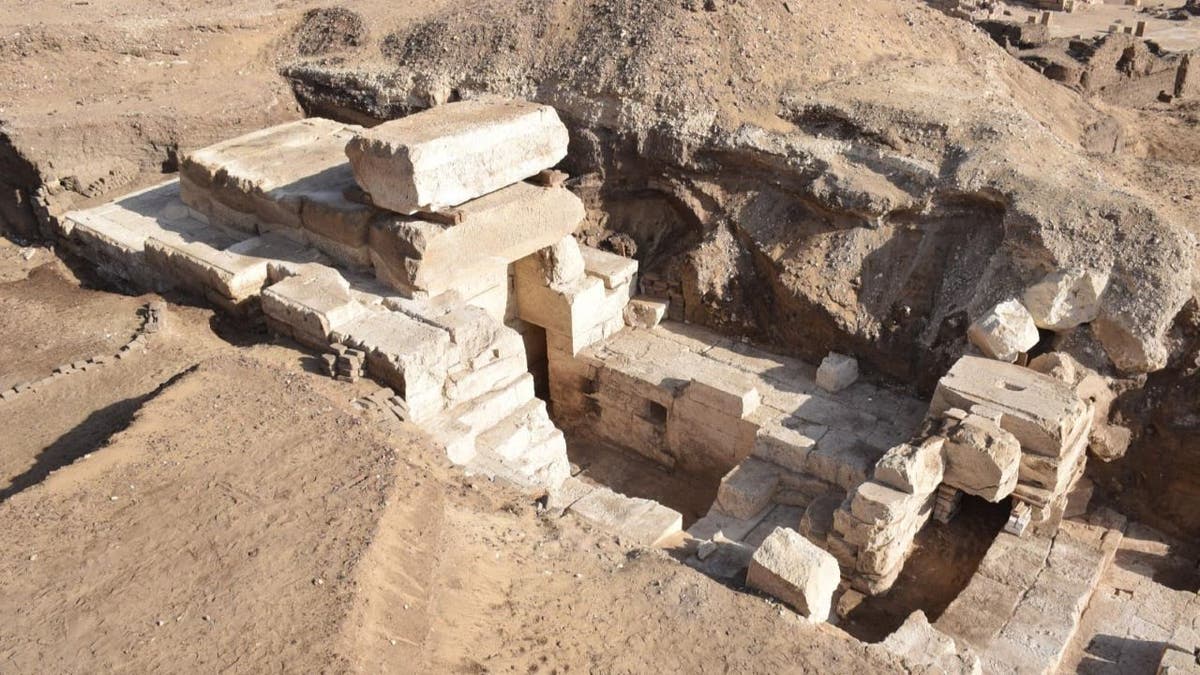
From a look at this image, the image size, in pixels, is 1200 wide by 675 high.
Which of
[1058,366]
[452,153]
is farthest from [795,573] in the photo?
[452,153]

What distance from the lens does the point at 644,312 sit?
30.3ft

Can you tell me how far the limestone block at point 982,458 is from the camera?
6418 millimetres

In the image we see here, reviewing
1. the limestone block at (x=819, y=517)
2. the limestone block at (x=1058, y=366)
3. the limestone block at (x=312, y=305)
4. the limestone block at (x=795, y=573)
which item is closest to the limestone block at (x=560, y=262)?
the limestone block at (x=312, y=305)

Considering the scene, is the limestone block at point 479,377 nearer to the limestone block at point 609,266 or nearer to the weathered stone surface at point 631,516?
the weathered stone surface at point 631,516

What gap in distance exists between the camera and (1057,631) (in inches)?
239

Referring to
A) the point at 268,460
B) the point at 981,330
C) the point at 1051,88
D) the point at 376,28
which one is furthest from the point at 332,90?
the point at 1051,88

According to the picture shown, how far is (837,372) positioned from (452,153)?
379 centimetres

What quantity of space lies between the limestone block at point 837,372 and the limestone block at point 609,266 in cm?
209

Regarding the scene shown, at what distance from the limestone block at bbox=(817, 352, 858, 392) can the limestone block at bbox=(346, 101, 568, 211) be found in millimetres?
3013

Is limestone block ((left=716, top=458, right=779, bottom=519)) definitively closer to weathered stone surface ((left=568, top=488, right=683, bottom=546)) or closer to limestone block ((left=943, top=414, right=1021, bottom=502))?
weathered stone surface ((left=568, top=488, right=683, bottom=546))

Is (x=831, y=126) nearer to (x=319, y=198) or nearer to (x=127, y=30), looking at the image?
(x=319, y=198)

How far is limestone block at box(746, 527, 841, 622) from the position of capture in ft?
16.5

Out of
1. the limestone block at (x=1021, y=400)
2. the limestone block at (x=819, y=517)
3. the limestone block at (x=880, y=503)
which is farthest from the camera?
the limestone block at (x=819, y=517)

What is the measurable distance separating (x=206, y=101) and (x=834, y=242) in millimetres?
7149
